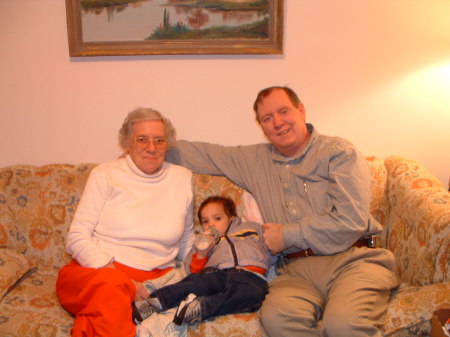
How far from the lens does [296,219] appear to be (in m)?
2.09

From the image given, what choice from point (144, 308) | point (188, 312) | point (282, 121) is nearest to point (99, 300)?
point (144, 308)

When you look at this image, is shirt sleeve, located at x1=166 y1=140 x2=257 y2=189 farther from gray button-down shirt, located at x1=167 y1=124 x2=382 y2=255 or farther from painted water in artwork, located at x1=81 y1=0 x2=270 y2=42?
painted water in artwork, located at x1=81 y1=0 x2=270 y2=42

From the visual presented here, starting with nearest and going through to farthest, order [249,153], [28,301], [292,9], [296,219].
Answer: [28,301], [296,219], [249,153], [292,9]

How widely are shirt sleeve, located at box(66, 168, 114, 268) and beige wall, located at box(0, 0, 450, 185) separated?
2.21 ft

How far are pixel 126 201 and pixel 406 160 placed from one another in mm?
1592

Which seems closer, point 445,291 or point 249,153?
point 445,291

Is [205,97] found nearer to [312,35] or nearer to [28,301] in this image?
[312,35]

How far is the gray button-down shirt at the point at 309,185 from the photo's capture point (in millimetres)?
1952

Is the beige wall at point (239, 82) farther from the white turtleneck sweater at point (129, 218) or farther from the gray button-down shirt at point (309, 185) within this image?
the white turtleneck sweater at point (129, 218)

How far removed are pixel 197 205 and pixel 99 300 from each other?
0.88m

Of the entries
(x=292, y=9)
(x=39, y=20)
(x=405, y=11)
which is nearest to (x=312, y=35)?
(x=292, y=9)

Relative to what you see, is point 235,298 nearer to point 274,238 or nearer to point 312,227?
point 274,238

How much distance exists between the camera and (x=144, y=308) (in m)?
1.76

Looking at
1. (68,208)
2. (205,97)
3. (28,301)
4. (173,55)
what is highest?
(173,55)
